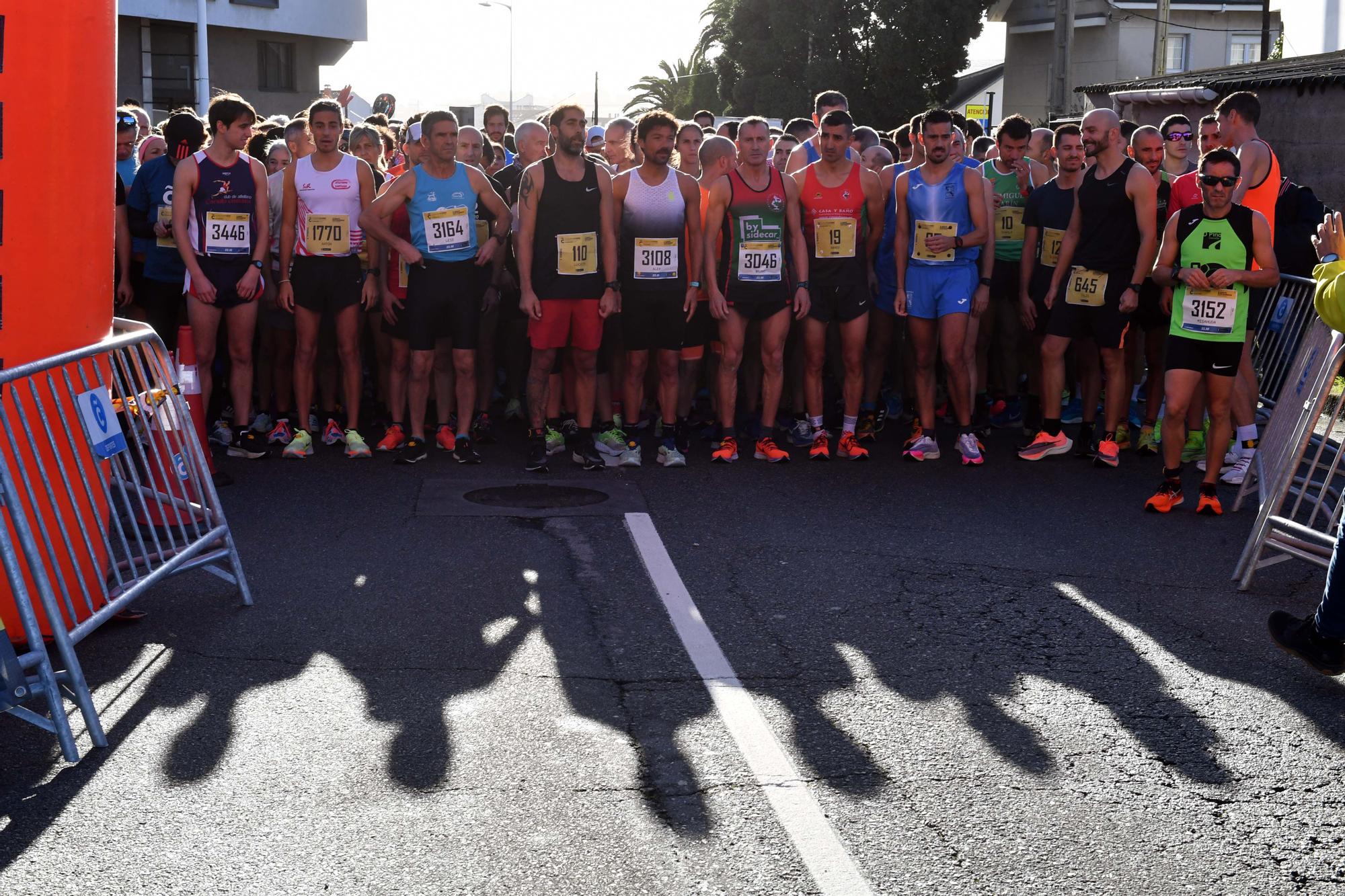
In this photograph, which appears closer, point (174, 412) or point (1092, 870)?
point (1092, 870)

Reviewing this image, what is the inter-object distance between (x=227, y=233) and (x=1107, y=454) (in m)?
5.87

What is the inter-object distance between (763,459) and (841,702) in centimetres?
482

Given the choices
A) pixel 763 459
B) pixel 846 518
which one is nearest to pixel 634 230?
pixel 763 459

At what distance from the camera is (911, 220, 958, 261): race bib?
976 cm

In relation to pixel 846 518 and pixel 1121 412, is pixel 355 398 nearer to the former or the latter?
pixel 846 518

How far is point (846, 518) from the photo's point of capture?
26.2 feet

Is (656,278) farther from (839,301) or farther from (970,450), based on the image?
(970,450)

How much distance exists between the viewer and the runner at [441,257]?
9414mm

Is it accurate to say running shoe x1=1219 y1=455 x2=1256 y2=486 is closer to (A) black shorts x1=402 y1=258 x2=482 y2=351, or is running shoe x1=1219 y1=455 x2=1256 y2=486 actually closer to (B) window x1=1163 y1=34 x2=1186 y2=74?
(A) black shorts x1=402 y1=258 x2=482 y2=351

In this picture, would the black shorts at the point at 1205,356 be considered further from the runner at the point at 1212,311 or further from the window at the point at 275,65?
the window at the point at 275,65

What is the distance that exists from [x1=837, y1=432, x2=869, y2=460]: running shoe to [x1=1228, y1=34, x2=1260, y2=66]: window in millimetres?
45366

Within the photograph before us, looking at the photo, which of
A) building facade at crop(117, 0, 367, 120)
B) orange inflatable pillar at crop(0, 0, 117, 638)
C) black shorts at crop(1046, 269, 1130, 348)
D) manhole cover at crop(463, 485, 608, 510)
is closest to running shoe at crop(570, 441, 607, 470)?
manhole cover at crop(463, 485, 608, 510)

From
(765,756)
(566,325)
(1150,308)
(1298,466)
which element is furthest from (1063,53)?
(765,756)

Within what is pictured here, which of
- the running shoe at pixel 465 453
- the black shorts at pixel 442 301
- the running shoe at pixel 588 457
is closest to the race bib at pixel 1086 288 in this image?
the running shoe at pixel 588 457
